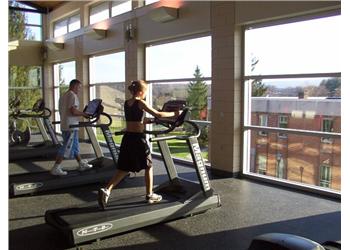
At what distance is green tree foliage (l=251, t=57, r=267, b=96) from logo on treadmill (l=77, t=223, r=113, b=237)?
3443mm

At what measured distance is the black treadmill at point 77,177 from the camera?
17.0 ft

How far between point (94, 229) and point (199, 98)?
14.1ft

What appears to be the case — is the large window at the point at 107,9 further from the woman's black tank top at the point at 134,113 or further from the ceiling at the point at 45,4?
the woman's black tank top at the point at 134,113

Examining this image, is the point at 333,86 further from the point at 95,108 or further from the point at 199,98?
the point at 95,108

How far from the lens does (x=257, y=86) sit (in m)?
5.98

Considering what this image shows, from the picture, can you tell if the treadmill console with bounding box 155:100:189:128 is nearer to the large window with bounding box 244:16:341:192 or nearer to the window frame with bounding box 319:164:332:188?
the large window with bounding box 244:16:341:192

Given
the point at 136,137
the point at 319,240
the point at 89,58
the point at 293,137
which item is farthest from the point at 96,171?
the point at 89,58

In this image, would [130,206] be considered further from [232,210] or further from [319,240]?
[319,240]

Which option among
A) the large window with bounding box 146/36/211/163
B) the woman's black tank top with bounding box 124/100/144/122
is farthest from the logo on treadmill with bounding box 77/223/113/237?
the large window with bounding box 146/36/211/163

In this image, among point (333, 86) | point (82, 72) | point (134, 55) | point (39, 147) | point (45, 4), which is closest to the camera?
point (333, 86)

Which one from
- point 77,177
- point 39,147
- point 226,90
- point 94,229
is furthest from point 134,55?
point 94,229

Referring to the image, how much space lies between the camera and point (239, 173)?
619 cm

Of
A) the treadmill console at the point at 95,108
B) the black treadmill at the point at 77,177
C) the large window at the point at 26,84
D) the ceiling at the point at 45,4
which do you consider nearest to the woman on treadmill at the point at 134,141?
the black treadmill at the point at 77,177

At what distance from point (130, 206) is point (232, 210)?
126cm
